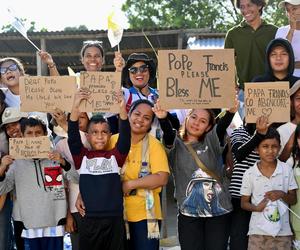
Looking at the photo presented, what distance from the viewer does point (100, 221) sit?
437 centimetres

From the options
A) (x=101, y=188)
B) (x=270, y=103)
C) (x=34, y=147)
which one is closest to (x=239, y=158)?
(x=270, y=103)

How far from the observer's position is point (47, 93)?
15.4ft

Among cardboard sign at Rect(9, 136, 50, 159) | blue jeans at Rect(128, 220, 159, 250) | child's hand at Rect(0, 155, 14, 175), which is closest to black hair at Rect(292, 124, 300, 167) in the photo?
blue jeans at Rect(128, 220, 159, 250)

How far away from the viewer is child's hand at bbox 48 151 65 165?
178 inches

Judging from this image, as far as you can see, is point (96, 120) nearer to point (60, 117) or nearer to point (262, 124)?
point (60, 117)

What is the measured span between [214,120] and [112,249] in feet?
4.68

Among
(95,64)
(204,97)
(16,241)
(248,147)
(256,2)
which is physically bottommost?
(16,241)

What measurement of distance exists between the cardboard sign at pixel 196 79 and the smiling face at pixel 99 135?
0.55 metres

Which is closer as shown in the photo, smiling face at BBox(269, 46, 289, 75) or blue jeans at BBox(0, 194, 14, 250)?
smiling face at BBox(269, 46, 289, 75)

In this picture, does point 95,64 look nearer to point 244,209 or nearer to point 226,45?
point 226,45

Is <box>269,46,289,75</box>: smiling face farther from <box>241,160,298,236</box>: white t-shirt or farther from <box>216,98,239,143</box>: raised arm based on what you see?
<box>241,160,298,236</box>: white t-shirt

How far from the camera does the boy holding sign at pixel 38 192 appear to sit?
4.62 m

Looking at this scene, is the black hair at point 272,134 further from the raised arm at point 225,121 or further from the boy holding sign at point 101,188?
the boy holding sign at point 101,188

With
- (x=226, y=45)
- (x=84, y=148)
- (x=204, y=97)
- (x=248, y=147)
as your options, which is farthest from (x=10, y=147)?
(x=226, y=45)
